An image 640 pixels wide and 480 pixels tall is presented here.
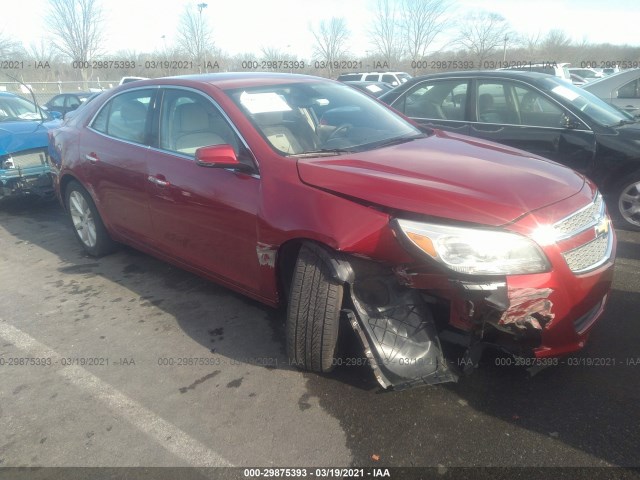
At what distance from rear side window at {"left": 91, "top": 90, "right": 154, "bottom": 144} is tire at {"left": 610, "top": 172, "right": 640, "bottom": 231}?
453cm

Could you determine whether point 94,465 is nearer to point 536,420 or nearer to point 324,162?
point 324,162

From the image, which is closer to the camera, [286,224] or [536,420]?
[536,420]

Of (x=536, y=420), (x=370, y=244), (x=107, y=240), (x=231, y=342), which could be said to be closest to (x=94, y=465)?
(x=231, y=342)

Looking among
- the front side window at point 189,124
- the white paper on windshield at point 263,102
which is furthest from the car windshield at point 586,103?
the front side window at point 189,124

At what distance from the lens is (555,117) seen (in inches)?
199

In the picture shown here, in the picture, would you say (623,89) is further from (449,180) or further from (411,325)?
(411,325)

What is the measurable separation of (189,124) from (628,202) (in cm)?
430

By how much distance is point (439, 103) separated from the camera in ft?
18.8

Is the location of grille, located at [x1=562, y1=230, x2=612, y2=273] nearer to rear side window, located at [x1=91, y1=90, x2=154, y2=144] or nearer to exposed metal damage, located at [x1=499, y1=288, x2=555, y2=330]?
exposed metal damage, located at [x1=499, y1=288, x2=555, y2=330]

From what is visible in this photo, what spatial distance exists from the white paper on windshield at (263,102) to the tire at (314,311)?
115cm

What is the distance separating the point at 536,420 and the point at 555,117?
371 centimetres

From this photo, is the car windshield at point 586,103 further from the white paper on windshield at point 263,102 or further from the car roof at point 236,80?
the white paper on windshield at point 263,102

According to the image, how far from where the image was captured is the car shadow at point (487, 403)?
2.22m

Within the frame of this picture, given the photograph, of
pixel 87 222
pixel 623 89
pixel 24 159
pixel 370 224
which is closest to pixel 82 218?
pixel 87 222
